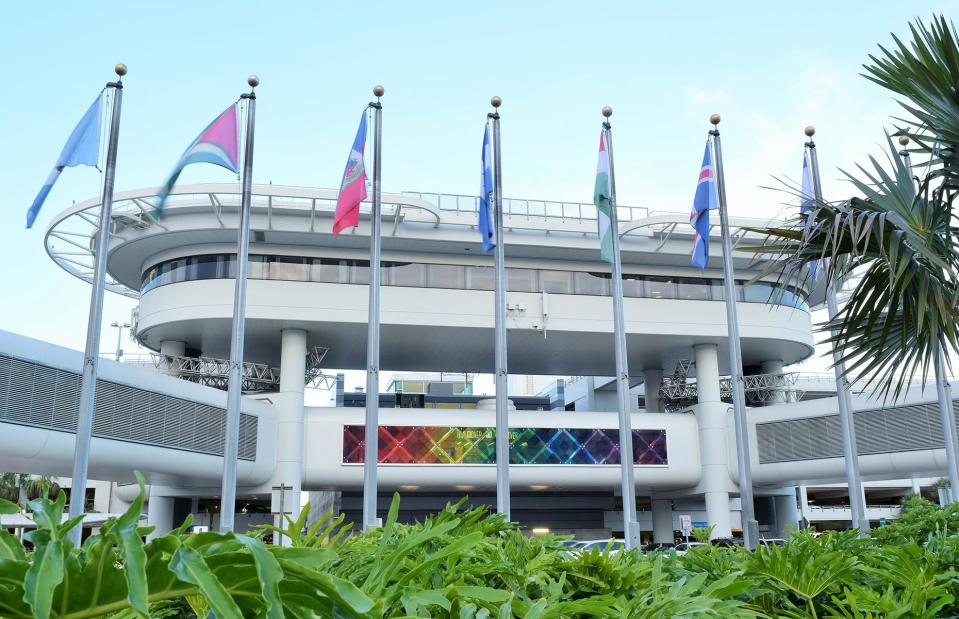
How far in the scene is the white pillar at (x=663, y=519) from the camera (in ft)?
139

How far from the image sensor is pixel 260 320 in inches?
1227

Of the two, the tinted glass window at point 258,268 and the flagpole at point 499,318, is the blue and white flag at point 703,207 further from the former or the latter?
the tinted glass window at point 258,268

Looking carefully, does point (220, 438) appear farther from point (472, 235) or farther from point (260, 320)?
point (472, 235)

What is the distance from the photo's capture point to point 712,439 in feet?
119

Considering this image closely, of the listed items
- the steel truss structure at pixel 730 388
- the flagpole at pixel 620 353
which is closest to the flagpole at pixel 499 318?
the flagpole at pixel 620 353

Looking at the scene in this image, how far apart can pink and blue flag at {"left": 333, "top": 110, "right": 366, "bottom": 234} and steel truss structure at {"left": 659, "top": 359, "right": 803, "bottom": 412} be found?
73.7ft

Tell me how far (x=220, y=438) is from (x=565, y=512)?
771 inches

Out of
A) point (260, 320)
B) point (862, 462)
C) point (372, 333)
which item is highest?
point (260, 320)

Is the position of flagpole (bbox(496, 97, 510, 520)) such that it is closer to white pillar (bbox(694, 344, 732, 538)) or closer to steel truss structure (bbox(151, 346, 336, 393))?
steel truss structure (bbox(151, 346, 336, 393))

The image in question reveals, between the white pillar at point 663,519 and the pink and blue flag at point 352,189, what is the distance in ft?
87.7

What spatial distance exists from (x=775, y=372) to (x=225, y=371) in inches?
1024

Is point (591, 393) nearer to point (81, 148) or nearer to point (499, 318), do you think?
point (499, 318)

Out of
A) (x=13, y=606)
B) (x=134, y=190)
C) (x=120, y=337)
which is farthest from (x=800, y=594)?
(x=120, y=337)

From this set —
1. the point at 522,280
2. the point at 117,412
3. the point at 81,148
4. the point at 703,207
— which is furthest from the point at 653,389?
the point at 81,148
